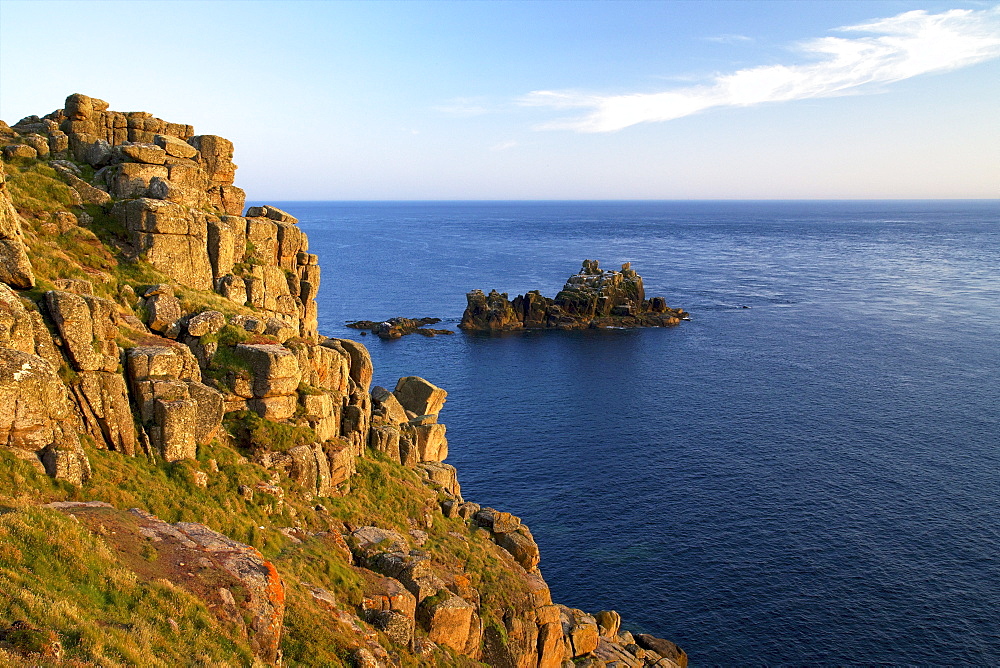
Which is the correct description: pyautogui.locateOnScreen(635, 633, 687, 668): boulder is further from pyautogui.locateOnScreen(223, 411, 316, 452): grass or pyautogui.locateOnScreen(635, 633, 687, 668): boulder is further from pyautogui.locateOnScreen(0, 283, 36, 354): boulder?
pyautogui.locateOnScreen(0, 283, 36, 354): boulder

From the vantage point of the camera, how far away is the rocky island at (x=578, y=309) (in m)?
167

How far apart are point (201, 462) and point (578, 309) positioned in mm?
144511

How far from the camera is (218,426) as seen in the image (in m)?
35.4

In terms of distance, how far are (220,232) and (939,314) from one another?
176637mm

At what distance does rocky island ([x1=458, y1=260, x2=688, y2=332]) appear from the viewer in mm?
166750

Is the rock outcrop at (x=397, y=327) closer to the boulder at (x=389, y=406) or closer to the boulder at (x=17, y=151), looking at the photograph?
the boulder at (x=389, y=406)

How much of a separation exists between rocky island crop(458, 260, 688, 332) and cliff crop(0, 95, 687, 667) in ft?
357

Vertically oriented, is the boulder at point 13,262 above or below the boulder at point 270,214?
below

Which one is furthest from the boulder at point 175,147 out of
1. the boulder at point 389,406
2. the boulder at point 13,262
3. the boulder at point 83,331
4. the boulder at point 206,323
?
the boulder at point 389,406

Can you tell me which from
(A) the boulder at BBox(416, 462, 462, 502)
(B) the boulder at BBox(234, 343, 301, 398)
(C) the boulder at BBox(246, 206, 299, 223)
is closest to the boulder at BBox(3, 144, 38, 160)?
(C) the boulder at BBox(246, 206, 299, 223)

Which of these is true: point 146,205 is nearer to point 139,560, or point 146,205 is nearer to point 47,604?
point 139,560

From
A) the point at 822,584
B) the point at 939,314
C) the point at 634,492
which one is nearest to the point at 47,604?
the point at 822,584

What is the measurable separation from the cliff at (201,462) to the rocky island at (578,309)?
108686mm

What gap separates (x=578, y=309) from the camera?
17325 centimetres
